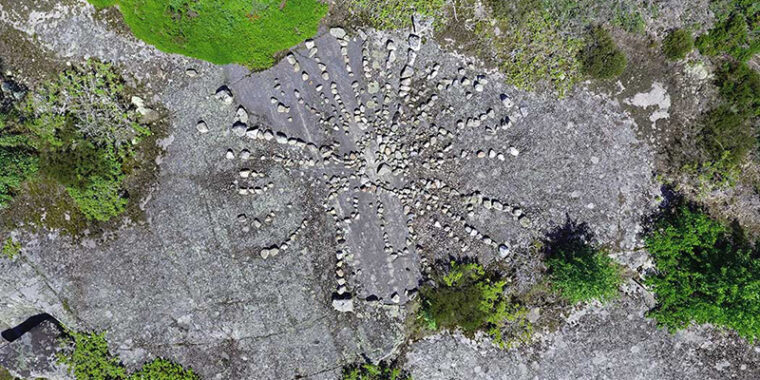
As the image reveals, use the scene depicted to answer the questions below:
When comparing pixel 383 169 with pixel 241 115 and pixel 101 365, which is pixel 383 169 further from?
pixel 101 365

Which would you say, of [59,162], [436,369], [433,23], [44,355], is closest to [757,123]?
[433,23]

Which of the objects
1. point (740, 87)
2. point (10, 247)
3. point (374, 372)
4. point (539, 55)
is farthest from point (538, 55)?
point (10, 247)

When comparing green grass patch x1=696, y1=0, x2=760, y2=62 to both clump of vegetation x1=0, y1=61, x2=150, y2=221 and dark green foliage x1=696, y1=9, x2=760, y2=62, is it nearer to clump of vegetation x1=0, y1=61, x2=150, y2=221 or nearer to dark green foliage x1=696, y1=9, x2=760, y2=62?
dark green foliage x1=696, y1=9, x2=760, y2=62

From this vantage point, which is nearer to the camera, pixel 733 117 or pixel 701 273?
pixel 701 273

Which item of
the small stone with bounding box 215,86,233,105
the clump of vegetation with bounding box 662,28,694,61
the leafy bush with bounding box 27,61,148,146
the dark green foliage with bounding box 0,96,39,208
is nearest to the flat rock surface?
the small stone with bounding box 215,86,233,105

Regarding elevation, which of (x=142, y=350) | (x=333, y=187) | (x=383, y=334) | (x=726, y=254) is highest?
(x=726, y=254)

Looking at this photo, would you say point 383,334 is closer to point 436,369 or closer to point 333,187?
point 436,369
